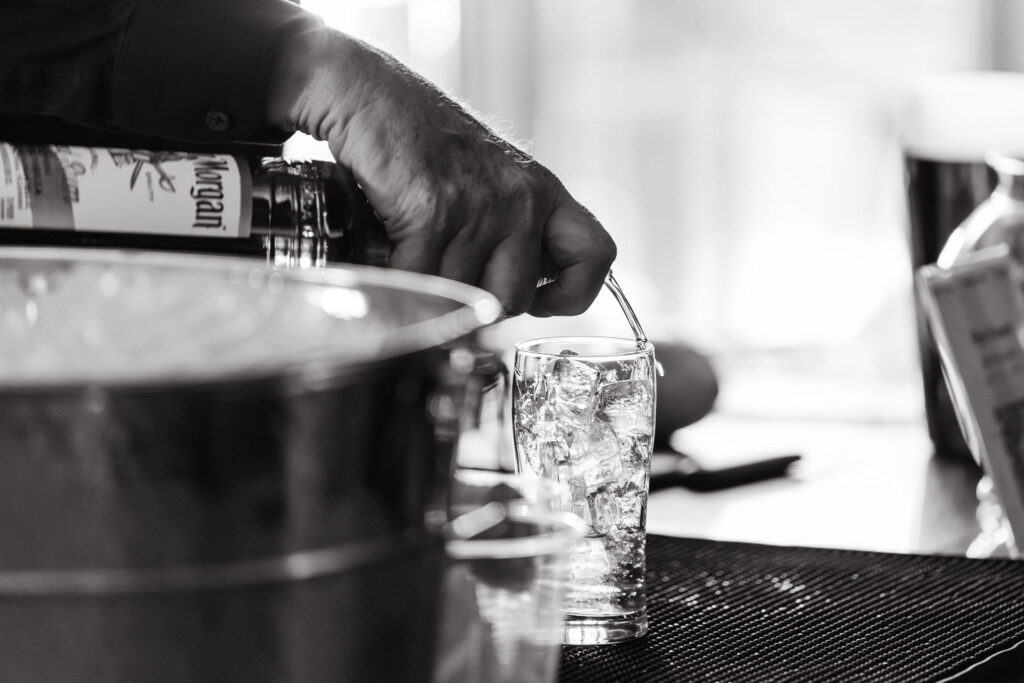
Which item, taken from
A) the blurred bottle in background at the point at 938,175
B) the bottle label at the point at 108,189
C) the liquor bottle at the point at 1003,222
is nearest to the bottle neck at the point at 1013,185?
the liquor bottle at the point at 1003,222

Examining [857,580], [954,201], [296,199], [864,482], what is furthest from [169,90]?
[954,201]

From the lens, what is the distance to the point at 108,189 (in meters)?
0.62

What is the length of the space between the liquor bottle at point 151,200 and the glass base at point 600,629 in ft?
0.81

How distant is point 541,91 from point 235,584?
157 inches

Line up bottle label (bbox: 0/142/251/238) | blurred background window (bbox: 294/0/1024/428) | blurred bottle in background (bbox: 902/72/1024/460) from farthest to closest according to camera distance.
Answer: blurred background window (bbox: 294/0/1024/428), blurred bottle in background (bbox: 902/72/1024/460), bottle label (bbox: 0/142/251/238)

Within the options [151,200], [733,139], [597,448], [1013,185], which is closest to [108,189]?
[151,200]

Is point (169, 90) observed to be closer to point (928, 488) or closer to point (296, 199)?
point (296, 199)

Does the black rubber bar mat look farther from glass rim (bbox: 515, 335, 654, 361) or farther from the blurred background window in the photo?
the blurred background window

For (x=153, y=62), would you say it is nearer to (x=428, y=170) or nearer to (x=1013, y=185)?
(x=428, y=170)

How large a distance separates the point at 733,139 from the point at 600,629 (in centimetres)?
348

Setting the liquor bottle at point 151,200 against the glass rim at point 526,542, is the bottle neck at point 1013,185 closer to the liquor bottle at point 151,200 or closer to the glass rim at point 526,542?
the liquor bottle at point 151,200

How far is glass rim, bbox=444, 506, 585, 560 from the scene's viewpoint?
14.3 inches

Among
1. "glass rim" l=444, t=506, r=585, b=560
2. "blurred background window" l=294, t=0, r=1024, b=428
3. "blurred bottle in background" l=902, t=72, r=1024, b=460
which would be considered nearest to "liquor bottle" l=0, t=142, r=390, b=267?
"glass rim" l=444, t=506, r=585, b=560

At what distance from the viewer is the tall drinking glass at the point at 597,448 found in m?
0.72
